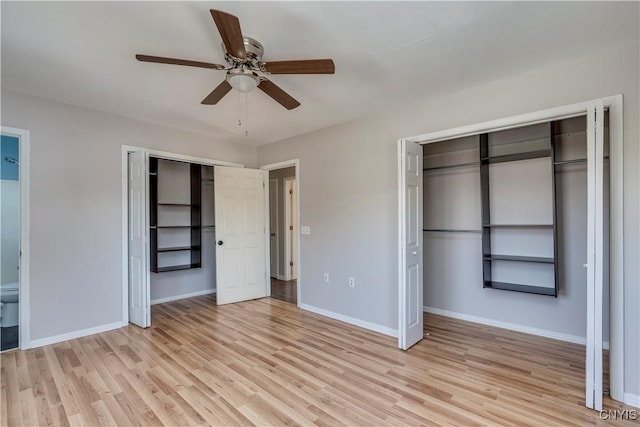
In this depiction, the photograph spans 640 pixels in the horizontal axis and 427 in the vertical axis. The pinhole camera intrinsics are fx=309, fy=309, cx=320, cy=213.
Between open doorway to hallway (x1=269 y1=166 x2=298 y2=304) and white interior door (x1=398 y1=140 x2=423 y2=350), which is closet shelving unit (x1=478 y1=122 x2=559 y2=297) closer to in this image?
white interior door (x1=398 y1=140 x2=423 y2=350)

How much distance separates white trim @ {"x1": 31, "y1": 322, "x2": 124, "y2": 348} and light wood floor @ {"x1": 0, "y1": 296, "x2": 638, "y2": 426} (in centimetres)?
10

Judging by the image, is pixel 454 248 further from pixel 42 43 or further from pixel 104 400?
pixel 42 43

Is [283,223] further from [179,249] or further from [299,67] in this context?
[299,67]

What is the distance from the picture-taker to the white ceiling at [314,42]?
1845 mm

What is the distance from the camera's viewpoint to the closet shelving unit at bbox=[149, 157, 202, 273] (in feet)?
14.7

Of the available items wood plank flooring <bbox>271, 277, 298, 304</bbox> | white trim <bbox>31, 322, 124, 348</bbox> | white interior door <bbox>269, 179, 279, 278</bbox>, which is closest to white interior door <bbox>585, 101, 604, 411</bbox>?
wood plank flooring <bbox>271, 277, 298, 304</bbox>

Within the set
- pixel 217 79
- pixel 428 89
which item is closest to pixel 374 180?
pixel 428 89

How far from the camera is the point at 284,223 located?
6301 mm

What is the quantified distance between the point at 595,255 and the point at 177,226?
4862 millimetres

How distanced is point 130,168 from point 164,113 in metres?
0.83

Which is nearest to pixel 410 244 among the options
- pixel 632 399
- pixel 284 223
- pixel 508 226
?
pixel 508 226

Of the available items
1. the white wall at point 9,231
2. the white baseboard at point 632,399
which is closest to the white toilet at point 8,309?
the white wall at point 9,231

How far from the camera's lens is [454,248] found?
13.1 ft

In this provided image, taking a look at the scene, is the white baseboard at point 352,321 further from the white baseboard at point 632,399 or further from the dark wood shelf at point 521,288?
the white baseboard at point 632,399
